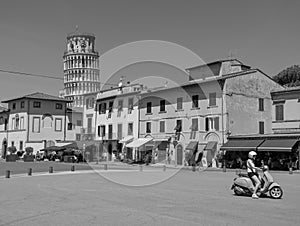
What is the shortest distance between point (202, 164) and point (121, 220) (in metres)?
34.9

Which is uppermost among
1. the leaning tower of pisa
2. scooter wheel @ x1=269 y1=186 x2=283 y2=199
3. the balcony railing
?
the leaning tower of pisa

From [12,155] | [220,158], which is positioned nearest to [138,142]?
[220,158]

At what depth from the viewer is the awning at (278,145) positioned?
36.0 m

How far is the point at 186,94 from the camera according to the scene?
153 feet

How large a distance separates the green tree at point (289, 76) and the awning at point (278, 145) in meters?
20.1

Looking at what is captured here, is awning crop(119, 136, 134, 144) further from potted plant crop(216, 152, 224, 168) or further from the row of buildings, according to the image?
potted plant crop(216, 152, 224, 168)

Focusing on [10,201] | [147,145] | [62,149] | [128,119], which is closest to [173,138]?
[147,145]

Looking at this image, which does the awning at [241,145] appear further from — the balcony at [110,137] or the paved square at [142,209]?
the paved square at [142,209]

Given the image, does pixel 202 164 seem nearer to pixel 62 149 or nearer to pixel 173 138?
pixel 173 138

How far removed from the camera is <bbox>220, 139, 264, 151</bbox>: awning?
38.9m

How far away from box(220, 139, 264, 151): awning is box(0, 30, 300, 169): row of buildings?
93mm

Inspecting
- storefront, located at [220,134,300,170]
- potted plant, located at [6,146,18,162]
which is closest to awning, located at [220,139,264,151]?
storefront, located at [220,134,300,170]

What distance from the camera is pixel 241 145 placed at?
39875mm

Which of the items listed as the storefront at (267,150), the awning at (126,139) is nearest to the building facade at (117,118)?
the awning at (126,139)
